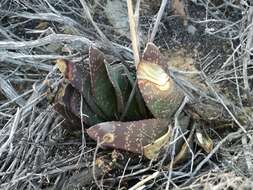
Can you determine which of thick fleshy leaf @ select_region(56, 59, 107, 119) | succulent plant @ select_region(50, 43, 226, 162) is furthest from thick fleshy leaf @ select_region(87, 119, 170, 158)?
thick fleshy leaf @ select_region(56, 59, 107, 119)

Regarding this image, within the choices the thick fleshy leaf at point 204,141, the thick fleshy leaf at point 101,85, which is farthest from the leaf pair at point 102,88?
the thick fleshy leaf at point 204,141

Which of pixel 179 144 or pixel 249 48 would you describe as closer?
pixel 179 144

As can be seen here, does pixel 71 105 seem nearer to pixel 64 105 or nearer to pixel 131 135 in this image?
pixel 64 105

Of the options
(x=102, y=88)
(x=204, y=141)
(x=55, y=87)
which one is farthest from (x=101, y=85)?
(x=204, y=141)

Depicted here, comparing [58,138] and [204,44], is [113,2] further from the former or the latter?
[58,138]

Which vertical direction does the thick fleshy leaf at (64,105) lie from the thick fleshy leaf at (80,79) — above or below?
below

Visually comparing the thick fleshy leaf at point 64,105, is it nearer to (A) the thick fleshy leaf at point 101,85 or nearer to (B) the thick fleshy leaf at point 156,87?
(A) the thick fleshy leaf at point 101,85

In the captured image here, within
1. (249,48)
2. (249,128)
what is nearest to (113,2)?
(249,48)
